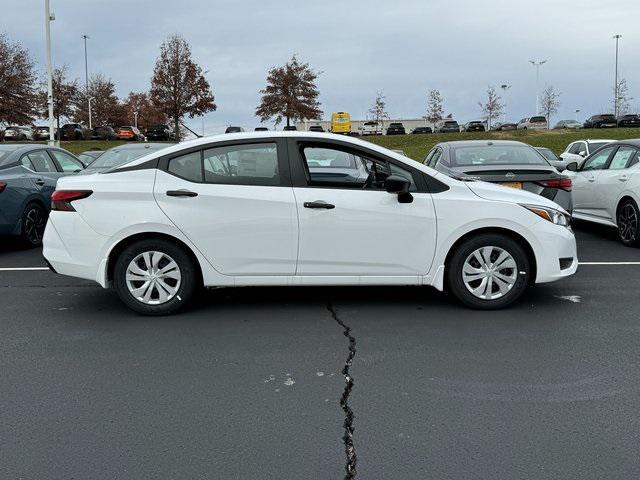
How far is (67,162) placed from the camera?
11.7m

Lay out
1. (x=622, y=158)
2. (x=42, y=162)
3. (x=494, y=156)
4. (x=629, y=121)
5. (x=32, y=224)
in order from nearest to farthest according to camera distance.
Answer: (x=494, y=156) → (x=32, y=224) → (x=622, y=158) → (x=42, y=162) → (x=629, y=121)

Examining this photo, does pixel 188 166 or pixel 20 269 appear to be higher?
pixel 188 166

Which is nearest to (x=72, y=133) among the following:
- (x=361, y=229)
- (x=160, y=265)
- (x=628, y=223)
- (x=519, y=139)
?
(x=519, y=139)

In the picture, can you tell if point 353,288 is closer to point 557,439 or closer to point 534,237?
point 534,237

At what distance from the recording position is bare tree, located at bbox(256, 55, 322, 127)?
5988 centimetres

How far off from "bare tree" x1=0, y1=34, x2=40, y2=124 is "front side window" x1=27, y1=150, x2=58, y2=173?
39.4 m

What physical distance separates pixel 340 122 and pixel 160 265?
5800 centimetres

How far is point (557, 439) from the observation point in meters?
3.46

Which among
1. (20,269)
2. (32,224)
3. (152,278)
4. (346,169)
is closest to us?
(152,278)

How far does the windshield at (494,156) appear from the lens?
924cm

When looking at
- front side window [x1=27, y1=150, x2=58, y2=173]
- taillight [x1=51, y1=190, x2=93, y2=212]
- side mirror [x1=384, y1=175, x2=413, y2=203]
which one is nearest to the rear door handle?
taillight [x1=51, y1=190, x2=93, y2=212]

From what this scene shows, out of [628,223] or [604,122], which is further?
[604,122]

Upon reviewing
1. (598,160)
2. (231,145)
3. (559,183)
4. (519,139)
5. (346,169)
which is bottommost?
(559,183)

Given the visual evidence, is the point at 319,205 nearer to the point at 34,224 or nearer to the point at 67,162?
the point at 34,224
